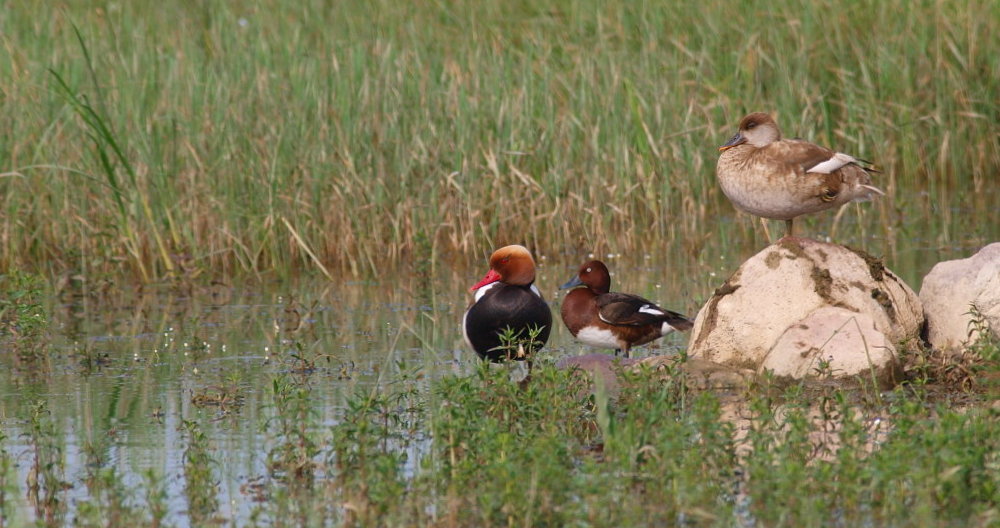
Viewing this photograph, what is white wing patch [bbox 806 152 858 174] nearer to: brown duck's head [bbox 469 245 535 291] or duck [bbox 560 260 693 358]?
duck [bbox 560 260 693 358]

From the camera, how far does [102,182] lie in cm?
1119

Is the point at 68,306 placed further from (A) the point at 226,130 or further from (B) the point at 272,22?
(B) the point at 272,22

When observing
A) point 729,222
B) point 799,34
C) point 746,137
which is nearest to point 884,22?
point 799,34

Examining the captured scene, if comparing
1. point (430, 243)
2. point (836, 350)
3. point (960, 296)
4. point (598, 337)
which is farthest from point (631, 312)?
point (430, 243)

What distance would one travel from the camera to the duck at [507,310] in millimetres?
8719

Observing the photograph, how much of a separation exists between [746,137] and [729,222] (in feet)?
18.3

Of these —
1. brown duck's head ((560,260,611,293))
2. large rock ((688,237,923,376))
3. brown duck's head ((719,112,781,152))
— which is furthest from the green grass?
large rock ((688,237,923,376))

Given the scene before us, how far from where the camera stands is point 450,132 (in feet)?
40.7

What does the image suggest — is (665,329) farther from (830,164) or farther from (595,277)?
(830,164)

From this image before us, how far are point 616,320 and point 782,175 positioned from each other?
1517mm

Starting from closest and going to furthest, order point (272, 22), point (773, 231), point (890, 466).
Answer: point (890, 466) < point (773, 231) < point (272, 22)

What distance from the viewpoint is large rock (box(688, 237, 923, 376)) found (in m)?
8.62

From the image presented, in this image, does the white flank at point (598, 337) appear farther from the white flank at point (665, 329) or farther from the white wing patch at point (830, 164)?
the white wing patch at point (830, 164)

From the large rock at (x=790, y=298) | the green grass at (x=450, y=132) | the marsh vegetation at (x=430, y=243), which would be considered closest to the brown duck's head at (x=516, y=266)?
the marsh vegetation at (x=430, y=243)
